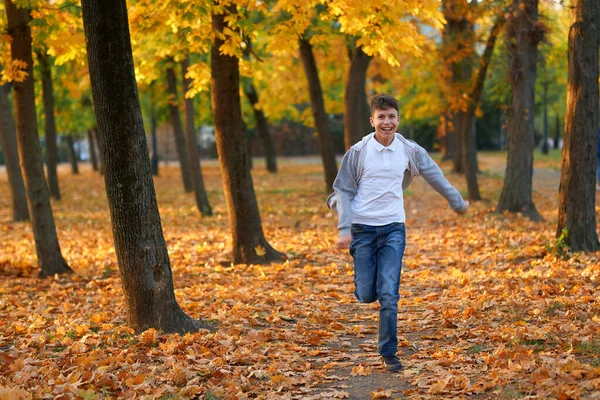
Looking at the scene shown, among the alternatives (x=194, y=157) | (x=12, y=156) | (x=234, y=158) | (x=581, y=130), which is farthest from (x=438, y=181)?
(x=194, y=157)

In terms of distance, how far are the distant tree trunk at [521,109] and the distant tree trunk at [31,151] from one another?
861 cm

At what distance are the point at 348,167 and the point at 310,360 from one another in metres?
1.70

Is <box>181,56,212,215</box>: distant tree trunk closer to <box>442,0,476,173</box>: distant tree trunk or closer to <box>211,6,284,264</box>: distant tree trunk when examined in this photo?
<box>442,0,476,173</box>: distant tree trunk

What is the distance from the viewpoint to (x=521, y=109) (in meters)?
15.3

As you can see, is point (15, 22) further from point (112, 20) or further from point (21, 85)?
point (112, 20)

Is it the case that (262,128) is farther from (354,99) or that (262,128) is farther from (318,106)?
(354,99)

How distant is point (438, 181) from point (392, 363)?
4.98 ft

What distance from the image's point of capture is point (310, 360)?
6.55 metres

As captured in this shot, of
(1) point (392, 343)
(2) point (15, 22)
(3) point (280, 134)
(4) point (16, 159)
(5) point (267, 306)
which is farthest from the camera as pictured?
(3) point (280, 134)

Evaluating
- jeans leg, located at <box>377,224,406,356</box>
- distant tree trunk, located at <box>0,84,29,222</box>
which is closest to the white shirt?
jeans leg, located at <box>377,224,406,356</box>

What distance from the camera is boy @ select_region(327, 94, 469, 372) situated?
20.0ft

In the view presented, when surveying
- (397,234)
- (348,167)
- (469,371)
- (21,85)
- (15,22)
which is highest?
(15,22)

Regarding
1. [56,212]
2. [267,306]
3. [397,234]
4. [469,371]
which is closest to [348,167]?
[397,234]

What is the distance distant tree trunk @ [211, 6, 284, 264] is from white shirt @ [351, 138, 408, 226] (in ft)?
16.5
